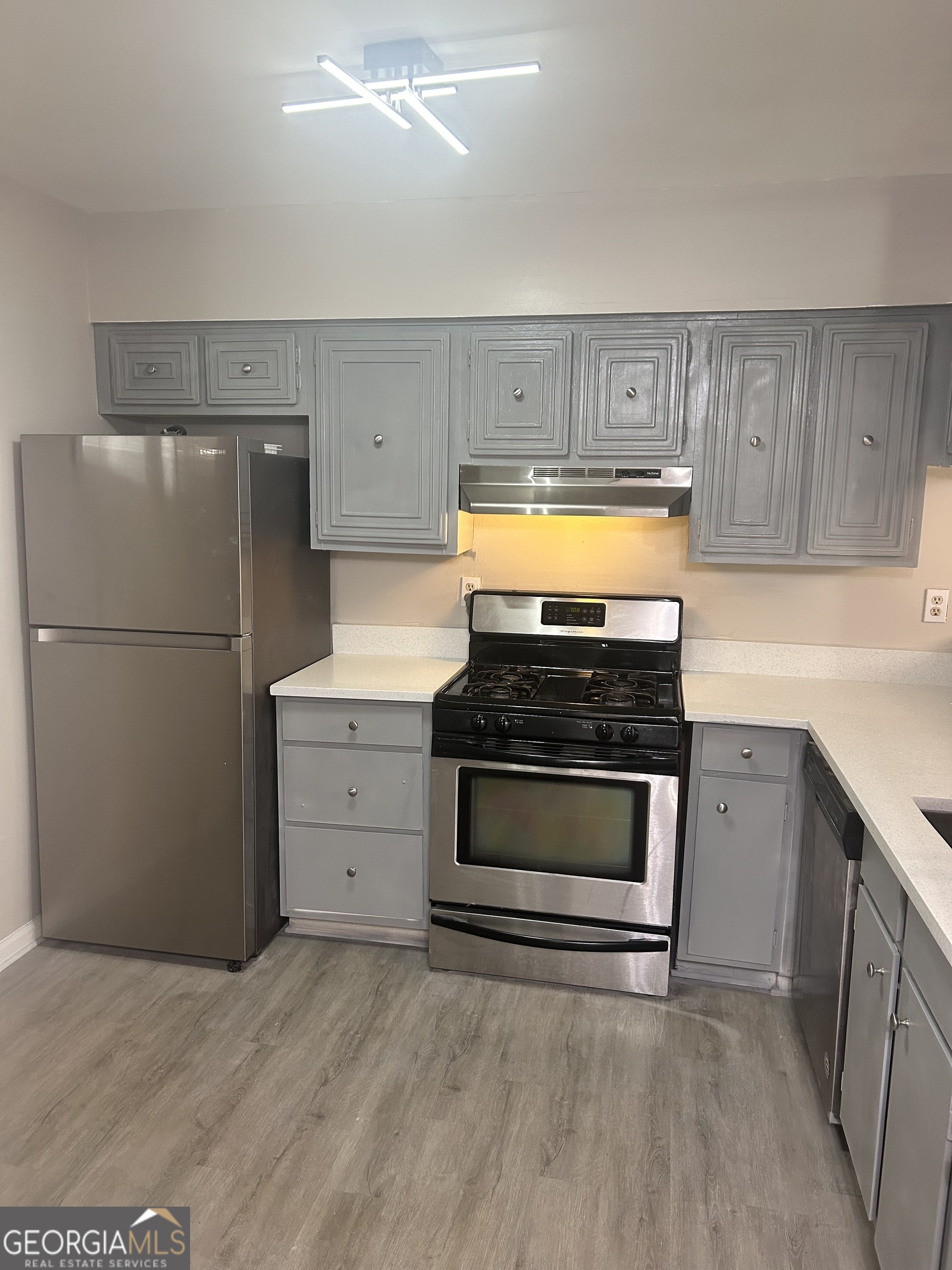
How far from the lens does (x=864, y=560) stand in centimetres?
285

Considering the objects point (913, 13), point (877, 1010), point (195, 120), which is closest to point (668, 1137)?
point (877, 1010)

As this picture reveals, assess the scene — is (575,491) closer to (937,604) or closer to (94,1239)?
(937,604)

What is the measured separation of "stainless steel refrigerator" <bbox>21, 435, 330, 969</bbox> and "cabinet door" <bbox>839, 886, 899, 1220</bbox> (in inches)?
72.1

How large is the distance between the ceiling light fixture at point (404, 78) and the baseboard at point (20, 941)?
2648 mm

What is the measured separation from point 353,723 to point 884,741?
161 centimetres

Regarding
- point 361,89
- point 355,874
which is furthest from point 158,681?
point 361,89

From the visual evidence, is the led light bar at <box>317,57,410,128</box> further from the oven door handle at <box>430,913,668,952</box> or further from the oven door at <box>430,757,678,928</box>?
the oven door handle at <box>430,913,668,952</box>

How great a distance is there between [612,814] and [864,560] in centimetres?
116

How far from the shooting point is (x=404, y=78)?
2002mm

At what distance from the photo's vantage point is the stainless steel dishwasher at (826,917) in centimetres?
204

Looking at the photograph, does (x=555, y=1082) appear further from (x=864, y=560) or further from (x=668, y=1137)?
(x=864, y=560)

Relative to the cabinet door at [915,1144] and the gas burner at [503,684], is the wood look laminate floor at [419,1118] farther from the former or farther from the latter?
the gas burner at [503,684]

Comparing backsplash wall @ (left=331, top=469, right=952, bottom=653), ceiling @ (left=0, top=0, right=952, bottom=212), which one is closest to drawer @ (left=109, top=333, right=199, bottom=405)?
ceiling @ (left=0, top=0, right=952, bottom=212)

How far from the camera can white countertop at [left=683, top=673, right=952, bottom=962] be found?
1548mm
